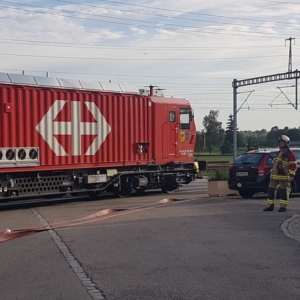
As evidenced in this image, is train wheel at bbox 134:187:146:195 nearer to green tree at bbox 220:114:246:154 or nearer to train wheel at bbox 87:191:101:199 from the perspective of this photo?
train wheel at bbox 87:191:101:199

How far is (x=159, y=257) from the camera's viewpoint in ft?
29.7

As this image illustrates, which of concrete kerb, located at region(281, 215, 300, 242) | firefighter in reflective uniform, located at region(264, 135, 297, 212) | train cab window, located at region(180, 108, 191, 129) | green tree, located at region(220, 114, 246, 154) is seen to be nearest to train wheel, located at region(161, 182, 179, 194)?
train cab window, located at region(180, 108, 191, 129)

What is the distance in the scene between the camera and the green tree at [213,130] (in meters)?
81.2

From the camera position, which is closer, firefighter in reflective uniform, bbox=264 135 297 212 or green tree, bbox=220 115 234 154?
firefighter in reflective uniform, bbox=264 135 297 212

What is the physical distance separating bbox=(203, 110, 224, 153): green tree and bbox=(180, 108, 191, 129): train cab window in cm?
5534

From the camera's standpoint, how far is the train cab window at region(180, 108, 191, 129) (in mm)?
22922

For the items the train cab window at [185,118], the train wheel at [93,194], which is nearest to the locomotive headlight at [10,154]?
the train wheel at [93,194]

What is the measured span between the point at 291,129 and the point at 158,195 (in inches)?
2100

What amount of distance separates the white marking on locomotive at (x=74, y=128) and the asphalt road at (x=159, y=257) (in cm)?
369

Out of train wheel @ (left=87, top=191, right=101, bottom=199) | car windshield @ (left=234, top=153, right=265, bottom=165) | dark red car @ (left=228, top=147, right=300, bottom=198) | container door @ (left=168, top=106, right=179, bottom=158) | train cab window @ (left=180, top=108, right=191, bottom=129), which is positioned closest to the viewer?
dark red car @ (left=228, top=147, right=300, bottom=198)

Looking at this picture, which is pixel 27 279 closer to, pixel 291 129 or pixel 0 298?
pixel 0 298

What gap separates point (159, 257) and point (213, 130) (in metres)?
77.5

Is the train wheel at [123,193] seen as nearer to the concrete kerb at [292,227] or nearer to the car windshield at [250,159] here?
the car windshield at [250,159]

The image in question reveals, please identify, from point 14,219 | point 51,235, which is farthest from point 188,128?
point 51,235
